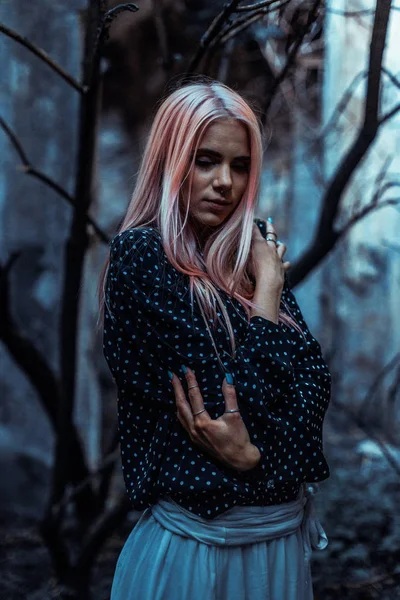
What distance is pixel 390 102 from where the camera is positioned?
543 cm

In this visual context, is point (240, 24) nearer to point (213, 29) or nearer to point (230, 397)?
point (213, 29)

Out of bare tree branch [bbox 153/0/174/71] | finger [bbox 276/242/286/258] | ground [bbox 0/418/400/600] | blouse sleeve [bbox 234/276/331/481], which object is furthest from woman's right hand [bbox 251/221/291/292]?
ground [bbox 0/418/400/600]

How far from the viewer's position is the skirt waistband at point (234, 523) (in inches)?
60.3

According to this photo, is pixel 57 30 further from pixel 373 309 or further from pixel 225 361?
pixel 373 309

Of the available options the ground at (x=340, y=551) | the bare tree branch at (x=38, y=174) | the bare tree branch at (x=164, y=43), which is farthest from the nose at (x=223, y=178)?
the ground at (x=340, y=551)

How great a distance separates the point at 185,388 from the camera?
152cm

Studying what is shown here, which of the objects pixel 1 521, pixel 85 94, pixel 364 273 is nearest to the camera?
pixel 85 94

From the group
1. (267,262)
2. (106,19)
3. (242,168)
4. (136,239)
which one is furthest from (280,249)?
(106,19)

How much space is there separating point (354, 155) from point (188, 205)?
94cm

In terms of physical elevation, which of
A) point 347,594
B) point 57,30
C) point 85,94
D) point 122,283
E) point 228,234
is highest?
point 57,30

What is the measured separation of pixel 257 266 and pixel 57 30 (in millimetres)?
3164

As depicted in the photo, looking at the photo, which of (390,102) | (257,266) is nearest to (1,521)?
(257,266)

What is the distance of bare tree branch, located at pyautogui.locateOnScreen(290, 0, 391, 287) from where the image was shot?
2.00 meters

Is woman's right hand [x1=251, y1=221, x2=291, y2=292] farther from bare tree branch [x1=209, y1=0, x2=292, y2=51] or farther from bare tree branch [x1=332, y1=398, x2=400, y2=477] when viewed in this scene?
bare tree branch [x1=332, y1=398, x2=400, y2=477]
